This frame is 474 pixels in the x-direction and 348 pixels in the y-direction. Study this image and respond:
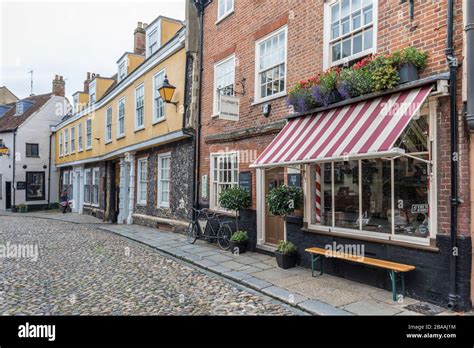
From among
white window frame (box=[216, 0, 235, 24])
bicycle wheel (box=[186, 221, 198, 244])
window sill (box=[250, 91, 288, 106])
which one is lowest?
bicycle wheel (box=[186, 221, 198, 244])

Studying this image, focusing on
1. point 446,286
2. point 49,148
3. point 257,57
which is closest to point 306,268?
point 446,286

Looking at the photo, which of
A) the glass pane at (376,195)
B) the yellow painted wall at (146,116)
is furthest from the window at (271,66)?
the yellow painted wall at (146,116)

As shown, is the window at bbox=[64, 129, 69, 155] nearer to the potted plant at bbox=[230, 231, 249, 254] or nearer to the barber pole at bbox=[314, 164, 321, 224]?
the potted plant at bbox=[230, 231, 249, 254]

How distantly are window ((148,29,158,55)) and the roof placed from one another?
19005 mm

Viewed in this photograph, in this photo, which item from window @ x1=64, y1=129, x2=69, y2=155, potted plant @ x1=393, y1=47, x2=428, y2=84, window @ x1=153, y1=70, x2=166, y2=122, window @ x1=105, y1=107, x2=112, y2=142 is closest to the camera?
potted plant @ x1=393, y1=47, x2=428, y2=84

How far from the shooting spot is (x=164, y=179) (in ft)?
49.1

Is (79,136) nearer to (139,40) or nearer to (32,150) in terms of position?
(32,150)

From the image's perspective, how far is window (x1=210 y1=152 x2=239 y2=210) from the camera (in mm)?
10586

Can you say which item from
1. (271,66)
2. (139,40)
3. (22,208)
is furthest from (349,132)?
(22,208)

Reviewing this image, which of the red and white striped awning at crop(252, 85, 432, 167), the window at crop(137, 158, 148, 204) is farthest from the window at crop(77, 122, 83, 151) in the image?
the red and white striped awning at crop(252, 85, 432, 167)

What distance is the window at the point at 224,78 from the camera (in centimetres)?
1085

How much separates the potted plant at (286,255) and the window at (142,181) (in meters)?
10.6

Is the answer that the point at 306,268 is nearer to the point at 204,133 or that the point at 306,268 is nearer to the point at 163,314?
the point at 163,314
